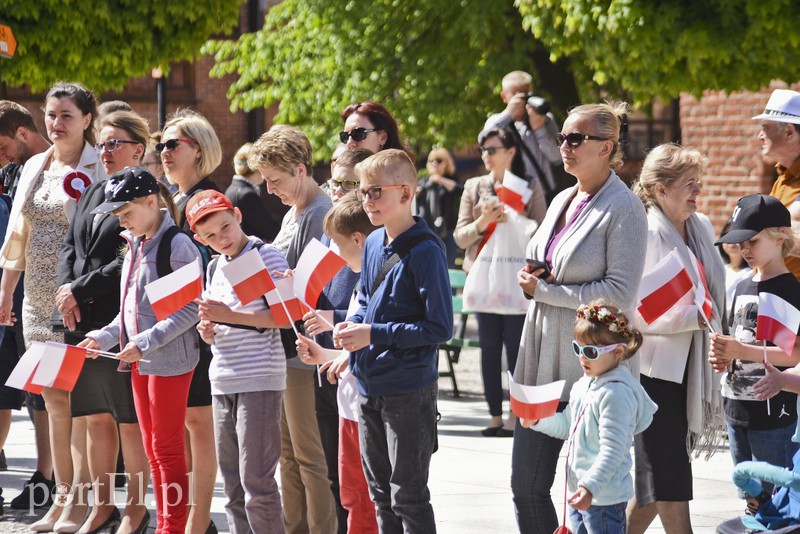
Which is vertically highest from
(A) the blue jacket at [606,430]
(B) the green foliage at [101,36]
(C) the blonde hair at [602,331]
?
(B) the green foliage at [101,36]

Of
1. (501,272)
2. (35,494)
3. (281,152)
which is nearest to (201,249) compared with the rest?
(281,152)

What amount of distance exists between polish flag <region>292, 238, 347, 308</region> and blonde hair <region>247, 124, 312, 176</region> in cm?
82

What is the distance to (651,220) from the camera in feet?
18.3

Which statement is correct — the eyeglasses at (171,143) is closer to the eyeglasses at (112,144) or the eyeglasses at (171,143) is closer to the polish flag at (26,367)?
the eyeglasses at (112,144)

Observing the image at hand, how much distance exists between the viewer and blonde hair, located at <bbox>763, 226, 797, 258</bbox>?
17.8 feet

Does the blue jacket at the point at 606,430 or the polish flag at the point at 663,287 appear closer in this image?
the blue jacket at the point at 606,430

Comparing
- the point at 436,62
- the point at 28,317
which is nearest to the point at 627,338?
the point at 28,317

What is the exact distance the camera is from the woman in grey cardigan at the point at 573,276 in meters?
4.98

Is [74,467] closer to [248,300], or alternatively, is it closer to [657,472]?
[248,300]

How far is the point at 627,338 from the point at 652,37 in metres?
6.38

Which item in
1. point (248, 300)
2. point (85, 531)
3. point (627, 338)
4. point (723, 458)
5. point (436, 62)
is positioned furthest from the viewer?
point (436, 62)

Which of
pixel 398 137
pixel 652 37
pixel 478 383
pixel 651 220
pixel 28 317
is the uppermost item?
pixel 652 37

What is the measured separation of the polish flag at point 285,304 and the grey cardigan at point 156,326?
1.87 feet

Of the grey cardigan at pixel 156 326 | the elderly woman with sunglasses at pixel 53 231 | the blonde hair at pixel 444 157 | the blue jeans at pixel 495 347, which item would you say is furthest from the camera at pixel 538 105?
the blonde hair at pixel 444 157
